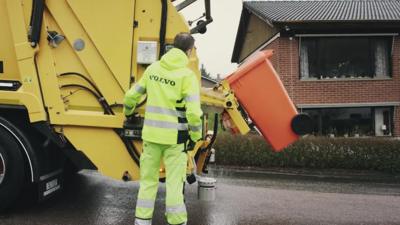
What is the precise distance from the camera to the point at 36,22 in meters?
4.70

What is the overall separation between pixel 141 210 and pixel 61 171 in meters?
1.46

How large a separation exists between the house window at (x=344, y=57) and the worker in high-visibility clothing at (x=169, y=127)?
1184 centimetres

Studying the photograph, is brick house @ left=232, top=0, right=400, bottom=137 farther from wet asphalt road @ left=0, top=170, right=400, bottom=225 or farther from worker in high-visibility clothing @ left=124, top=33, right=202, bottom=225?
worker in high-visibility clothing @ left=124, top=33, right=202, bottom=225

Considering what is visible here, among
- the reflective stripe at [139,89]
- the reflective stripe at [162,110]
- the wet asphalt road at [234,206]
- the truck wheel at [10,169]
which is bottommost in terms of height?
the wet asphalt road at [234,206]

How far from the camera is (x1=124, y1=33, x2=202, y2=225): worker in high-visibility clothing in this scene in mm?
4016

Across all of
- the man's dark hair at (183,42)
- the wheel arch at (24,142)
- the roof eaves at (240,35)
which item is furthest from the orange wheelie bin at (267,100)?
the roof eaves at (240,35)

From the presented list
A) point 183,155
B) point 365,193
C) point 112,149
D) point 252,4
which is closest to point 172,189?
point 183,155

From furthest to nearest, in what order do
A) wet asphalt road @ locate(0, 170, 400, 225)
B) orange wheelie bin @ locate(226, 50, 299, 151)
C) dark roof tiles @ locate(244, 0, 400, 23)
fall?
1. dark roof tiles @ locate(244, 0, 400, 23)
2. orange wheelie bin @ locate(226, 50, 299, 151)
3. wet asphalt road @ locate(0, 170, 400, 225)

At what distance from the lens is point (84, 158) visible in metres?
4.73

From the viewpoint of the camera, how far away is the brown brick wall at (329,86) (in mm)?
15250

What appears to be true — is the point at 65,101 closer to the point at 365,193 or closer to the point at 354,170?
the point at 365,193

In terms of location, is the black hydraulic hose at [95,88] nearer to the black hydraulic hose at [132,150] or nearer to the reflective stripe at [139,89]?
the black hydraulic hose at [132,150]

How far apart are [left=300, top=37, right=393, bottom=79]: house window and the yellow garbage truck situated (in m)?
11.4

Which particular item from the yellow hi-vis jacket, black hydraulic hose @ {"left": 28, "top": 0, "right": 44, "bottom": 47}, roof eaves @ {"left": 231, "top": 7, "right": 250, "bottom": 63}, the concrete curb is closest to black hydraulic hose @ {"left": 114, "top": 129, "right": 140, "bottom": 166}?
the yellow hi-vis jacket
